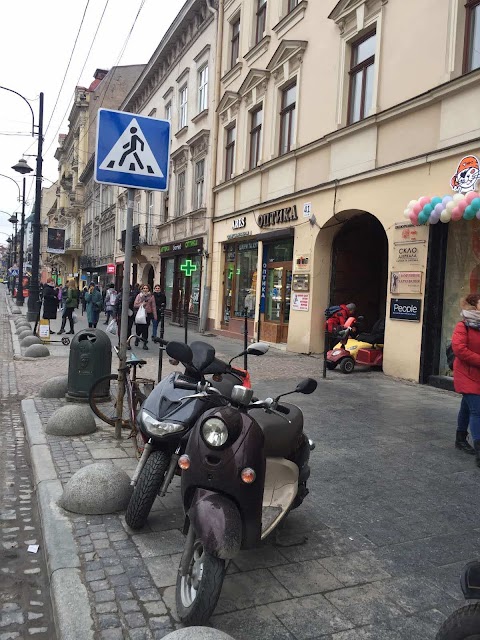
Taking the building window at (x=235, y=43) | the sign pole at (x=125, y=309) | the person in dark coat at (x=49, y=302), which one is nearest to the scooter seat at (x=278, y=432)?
the sign pole at (x=125, y=309)

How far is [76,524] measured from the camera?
363cm

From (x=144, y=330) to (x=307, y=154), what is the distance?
6.08 meters

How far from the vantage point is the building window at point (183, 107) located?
2311 cm

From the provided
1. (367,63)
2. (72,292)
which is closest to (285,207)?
(367,63)

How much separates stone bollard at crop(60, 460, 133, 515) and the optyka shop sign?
35.6ft

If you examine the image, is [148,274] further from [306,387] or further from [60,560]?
[306,387]

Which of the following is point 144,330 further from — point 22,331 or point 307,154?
point 307,154

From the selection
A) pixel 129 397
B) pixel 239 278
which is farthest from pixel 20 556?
pixel 239 278

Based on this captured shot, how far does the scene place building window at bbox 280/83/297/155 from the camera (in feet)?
47.5

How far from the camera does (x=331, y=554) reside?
336 cm

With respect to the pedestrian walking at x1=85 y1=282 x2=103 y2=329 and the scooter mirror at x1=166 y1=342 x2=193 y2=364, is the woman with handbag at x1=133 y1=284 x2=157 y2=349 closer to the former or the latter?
the pedestrian walking at x1=85 y1=282 x2=103 y2=329

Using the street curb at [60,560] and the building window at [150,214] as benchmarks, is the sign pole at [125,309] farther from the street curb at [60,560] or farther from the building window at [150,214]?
the building window at [150,214]

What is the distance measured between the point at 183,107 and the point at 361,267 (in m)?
13.8

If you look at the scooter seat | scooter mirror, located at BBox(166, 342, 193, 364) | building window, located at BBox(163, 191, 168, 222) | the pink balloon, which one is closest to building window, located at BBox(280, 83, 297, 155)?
the pink balloon
